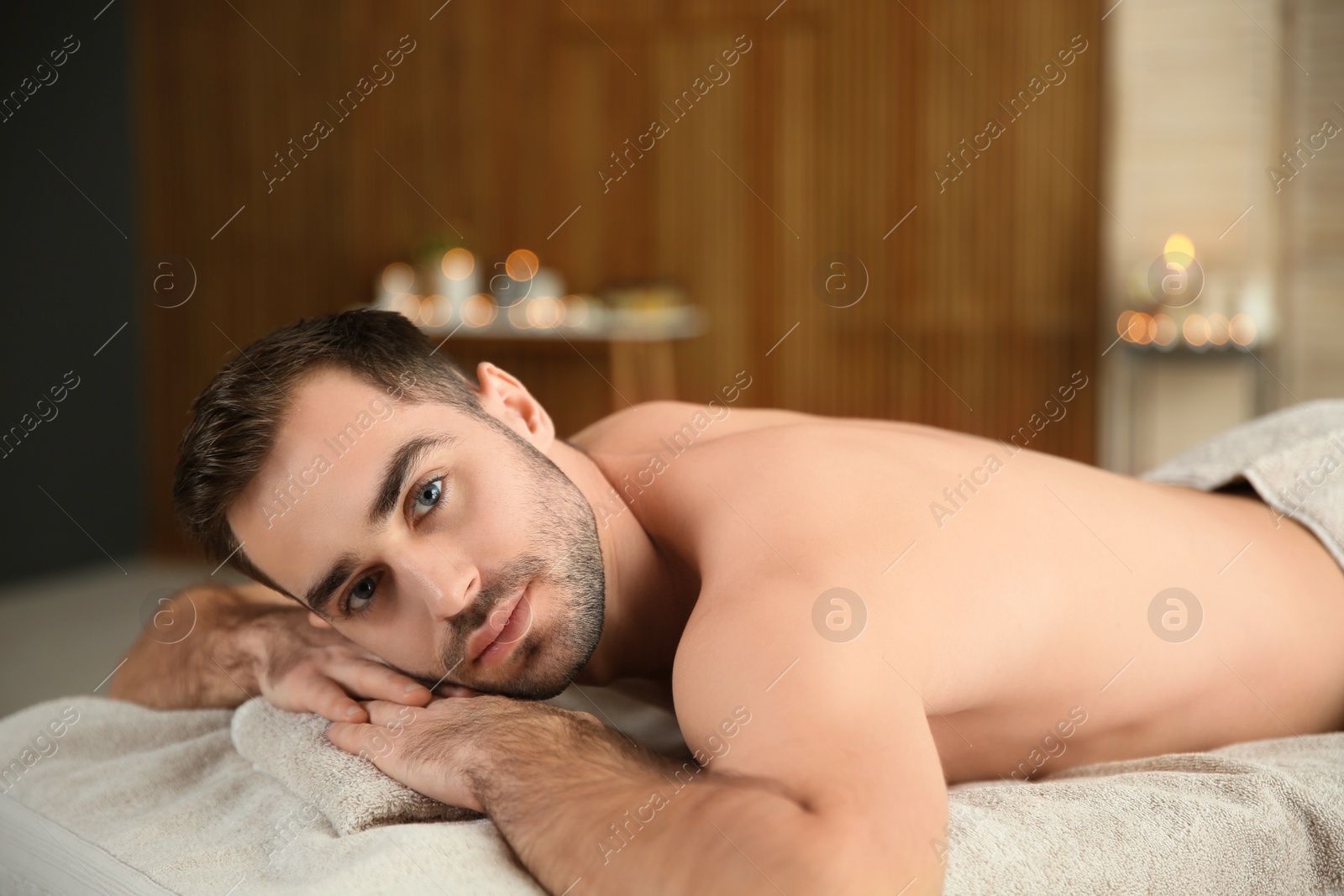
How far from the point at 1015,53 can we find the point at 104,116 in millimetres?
3468

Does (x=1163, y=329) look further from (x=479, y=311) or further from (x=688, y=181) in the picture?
(x=479, y=311)

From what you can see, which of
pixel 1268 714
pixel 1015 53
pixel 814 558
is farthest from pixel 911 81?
pixel 814 558

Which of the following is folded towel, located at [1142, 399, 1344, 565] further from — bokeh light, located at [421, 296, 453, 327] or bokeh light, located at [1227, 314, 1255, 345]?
bokeh light, located at [421, 296, 453, 327]

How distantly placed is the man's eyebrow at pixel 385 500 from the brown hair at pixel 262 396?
7 cm

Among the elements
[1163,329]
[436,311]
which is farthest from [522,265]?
[1163,329]

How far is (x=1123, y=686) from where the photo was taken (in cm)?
99

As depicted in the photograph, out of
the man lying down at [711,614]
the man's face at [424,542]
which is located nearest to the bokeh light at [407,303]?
the man lying down at [711,614]

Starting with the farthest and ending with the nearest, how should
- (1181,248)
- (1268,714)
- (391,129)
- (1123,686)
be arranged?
(391,129) → (1181,248) → (1268,714) → (1123,686)

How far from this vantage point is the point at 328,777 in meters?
0.84

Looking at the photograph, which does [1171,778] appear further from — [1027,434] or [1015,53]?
[1015,53]

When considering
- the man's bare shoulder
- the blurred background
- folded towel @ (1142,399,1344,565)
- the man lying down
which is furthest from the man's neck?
the blurred background

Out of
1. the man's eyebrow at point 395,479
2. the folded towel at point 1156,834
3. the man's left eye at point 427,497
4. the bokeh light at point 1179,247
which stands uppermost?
the man's eyebrow at point 395,479

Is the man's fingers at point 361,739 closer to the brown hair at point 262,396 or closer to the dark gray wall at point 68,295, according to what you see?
the brown hair at point 262,396

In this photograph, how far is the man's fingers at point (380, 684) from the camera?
936 mm
